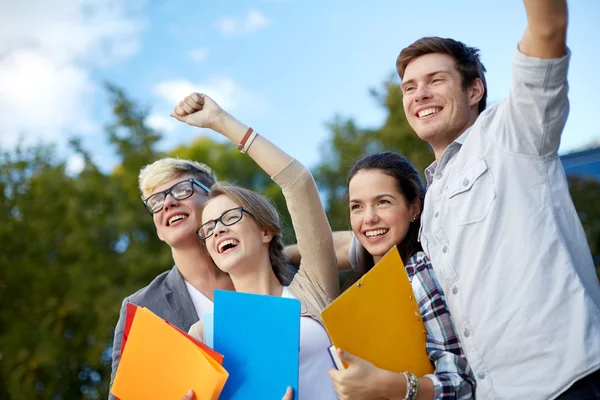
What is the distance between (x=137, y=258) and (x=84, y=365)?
117 inches

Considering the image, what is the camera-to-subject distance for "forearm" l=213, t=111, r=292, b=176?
2.97 metres

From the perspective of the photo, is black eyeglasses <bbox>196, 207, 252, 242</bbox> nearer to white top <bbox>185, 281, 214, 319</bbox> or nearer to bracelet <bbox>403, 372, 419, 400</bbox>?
white top <bbox>185, 281, 214, 319</bbox>

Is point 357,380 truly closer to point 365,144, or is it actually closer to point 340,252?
point 340,252

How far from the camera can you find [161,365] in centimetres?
254

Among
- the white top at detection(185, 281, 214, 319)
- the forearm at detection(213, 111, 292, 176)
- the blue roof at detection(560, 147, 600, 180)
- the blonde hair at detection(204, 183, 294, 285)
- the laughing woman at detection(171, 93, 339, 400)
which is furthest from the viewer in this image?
→ the blue roof at detection(560, 147, 600, 180)

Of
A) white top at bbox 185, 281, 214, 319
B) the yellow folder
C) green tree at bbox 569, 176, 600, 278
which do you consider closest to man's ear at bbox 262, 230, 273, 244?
→ white top at bbox 185, 281, 214, 319

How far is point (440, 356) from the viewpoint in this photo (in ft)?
7.98

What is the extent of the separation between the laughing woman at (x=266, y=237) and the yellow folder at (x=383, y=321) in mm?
480

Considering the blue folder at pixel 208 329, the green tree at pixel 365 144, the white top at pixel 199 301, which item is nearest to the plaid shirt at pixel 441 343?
the blue folder at pixel 208 329

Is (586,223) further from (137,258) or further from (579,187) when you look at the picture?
(137,258)

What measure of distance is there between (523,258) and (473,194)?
30cm

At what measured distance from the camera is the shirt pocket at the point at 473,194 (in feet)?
7.73

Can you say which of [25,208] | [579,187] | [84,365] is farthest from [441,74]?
[25,208]

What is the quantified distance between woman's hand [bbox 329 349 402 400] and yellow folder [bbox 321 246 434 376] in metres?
0.08
